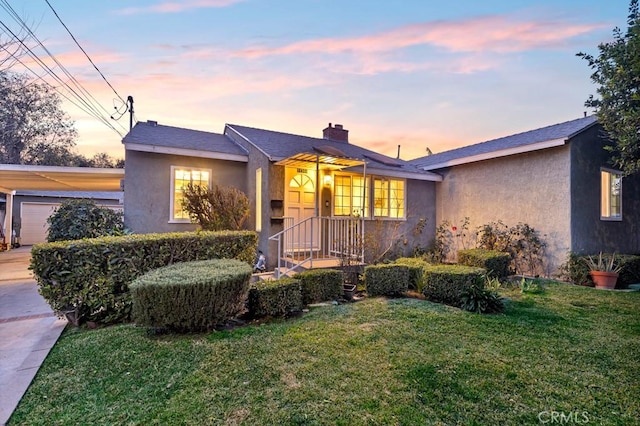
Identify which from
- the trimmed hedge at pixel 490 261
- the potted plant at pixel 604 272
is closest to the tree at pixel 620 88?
the potted plant at pixel 604 272

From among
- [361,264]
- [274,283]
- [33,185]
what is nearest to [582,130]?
[361,264]

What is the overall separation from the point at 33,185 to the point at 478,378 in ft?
58.7

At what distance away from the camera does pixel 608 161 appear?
8.71 meters

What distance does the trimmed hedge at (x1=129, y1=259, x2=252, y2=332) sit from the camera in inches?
148

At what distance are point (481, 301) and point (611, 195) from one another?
745 centimetres

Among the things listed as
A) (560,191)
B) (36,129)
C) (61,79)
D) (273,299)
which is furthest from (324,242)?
(36,129)

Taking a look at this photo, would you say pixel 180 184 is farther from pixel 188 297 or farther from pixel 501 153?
pixel 501 153

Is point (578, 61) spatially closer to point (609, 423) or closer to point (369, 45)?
point (369, 45)

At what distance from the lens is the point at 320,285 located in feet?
18.9

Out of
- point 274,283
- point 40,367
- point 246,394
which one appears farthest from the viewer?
point 274,283

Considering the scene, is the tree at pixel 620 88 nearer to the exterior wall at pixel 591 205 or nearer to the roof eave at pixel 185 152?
the exterior wall at pixel 591 205

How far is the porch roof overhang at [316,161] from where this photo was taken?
739 cm

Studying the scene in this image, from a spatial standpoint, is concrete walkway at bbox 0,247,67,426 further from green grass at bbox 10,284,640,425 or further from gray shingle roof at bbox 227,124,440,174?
gray shingle roof at bbox 227,124,440,174

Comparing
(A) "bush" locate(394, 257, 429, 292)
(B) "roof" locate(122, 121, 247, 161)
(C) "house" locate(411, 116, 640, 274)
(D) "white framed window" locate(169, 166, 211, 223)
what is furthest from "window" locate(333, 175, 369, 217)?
(D) "white framed window" locate(169, 166, 211, 223)
